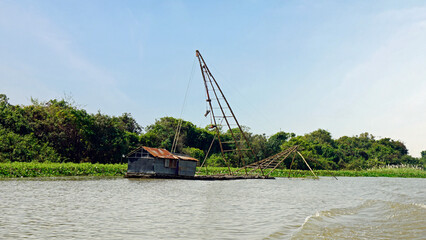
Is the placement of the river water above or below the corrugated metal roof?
below

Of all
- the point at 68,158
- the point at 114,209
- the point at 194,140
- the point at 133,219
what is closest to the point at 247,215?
the point at 133,219

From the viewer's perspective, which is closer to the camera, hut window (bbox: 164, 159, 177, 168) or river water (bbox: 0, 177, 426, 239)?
river water (bbox: 0, 177, 426, 239)

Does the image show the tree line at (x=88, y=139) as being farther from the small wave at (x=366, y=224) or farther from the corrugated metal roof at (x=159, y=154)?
the small wave at (x=366, y=224)

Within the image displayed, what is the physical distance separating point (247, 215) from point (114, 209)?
415 centimetres

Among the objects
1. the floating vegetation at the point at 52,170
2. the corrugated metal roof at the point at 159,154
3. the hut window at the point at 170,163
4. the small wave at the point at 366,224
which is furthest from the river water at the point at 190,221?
the hut window at the point at 170,163

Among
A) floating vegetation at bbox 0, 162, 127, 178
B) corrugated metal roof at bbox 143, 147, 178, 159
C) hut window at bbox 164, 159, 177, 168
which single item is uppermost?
corrugated metal roof at bbox 143, 147, 178, 159

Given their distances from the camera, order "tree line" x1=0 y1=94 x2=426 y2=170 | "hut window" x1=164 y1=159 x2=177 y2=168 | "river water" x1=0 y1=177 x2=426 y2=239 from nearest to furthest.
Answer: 1. "river water" x1=0 y1=177 x2=426 y2=239
2. "hut window" x1=164 y1=159 x2=177 y2=168
3. "tree line" x1=0 y1=94 x2=426 y2=170

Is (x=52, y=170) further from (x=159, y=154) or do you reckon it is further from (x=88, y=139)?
(x=88, y=139)

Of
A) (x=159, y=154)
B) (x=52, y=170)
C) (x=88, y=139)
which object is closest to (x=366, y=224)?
(x=159, y=154)

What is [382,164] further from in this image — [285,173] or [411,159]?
[285,173]

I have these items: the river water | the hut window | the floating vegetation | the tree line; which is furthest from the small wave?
the floating vegetation

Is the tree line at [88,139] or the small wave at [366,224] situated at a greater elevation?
the tree line at [88,139]

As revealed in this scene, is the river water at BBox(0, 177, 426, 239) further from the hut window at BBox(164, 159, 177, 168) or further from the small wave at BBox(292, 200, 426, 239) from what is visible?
the hut window at BBox(164, 159, 177, 168)

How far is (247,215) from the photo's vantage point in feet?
33.4
